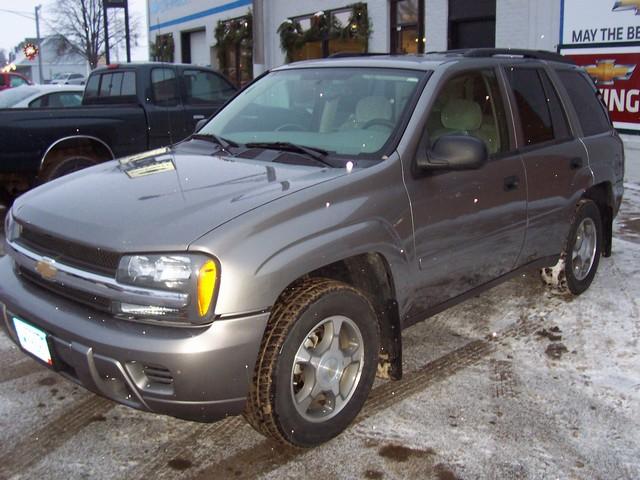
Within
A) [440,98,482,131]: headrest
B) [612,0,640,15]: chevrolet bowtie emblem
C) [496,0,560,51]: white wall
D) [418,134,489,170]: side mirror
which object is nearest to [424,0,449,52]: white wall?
[496,0,560,51]: white wall

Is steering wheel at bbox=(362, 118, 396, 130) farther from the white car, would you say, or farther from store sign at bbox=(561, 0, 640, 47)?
store sign at bbox=(561, 0, 640, 47)

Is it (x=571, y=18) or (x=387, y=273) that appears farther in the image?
(x=571, y=18)

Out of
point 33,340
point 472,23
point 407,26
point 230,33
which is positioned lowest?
point 33,340

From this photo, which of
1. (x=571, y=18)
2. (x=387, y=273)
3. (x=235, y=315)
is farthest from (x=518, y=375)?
(x=571, y=18)

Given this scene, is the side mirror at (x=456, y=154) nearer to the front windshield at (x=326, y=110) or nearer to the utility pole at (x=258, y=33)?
the front windshield at (x=326, y=110)

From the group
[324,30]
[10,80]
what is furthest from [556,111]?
[10,80]

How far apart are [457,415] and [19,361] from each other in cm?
259

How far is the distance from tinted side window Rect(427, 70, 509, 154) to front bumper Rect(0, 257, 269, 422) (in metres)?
1.81

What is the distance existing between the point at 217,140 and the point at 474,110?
1.57 meters

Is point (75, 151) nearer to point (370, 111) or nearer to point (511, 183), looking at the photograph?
point (370, 111)

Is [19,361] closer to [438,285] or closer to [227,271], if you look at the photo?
[227,271]

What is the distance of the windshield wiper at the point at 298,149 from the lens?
11.7 ft

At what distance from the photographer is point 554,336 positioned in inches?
180

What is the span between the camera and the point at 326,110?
13.1ft
